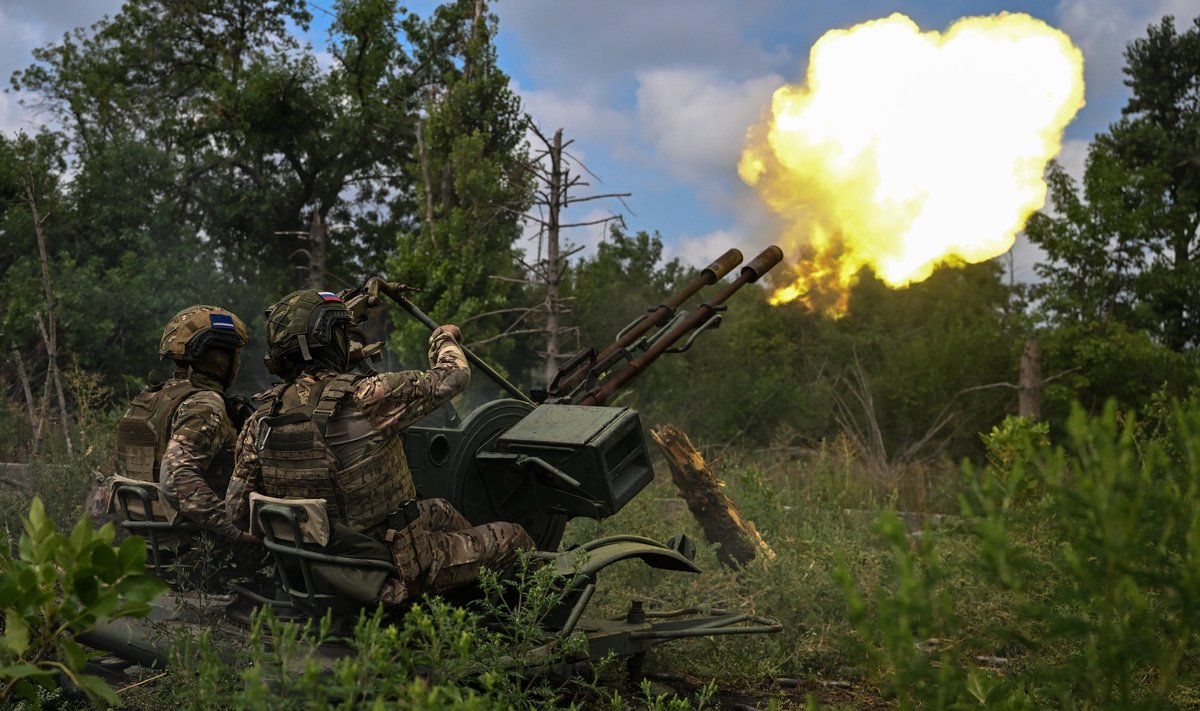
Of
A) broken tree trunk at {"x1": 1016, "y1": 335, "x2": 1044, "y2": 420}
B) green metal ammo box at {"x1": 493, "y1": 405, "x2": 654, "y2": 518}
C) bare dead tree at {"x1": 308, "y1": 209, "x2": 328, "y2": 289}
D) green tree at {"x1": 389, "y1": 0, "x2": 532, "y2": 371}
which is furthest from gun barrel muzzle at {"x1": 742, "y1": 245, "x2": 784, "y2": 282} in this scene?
bare dead tree at {"x1": 308, "y1": 209, "x2": 328, "y2": 289}

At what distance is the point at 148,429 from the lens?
246 inches

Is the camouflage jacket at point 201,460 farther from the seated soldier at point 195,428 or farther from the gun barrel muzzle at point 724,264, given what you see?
the gun barrel muzzle at point 724,264

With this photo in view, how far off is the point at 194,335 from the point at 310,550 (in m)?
2.09

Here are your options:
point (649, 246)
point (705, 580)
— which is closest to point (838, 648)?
point (705, 580)

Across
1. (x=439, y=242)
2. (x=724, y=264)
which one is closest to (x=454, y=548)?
(x=724, y=264)

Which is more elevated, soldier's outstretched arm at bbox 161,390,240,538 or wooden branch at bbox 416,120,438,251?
wooden branch at bbox 416,120,438,251

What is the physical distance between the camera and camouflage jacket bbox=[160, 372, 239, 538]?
227 inches

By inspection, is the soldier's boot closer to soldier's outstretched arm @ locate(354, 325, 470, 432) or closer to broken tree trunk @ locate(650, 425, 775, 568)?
soldier's outstretched arm @ locate(354, 325, 470, 432)

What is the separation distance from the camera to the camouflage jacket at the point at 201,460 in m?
5.77

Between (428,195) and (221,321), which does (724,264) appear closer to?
→ (221,321)

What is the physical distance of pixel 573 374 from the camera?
21.7 feet

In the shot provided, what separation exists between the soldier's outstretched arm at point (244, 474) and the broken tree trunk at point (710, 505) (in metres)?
4.48

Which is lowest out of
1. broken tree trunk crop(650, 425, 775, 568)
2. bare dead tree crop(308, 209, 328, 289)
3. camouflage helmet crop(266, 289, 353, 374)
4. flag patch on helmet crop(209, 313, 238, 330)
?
broken tree trunk crop(650, 425, 775, 568)

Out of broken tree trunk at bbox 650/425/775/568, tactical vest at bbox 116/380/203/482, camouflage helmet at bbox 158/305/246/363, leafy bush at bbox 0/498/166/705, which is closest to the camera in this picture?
leafy bush at bbox 0/498/166/705
